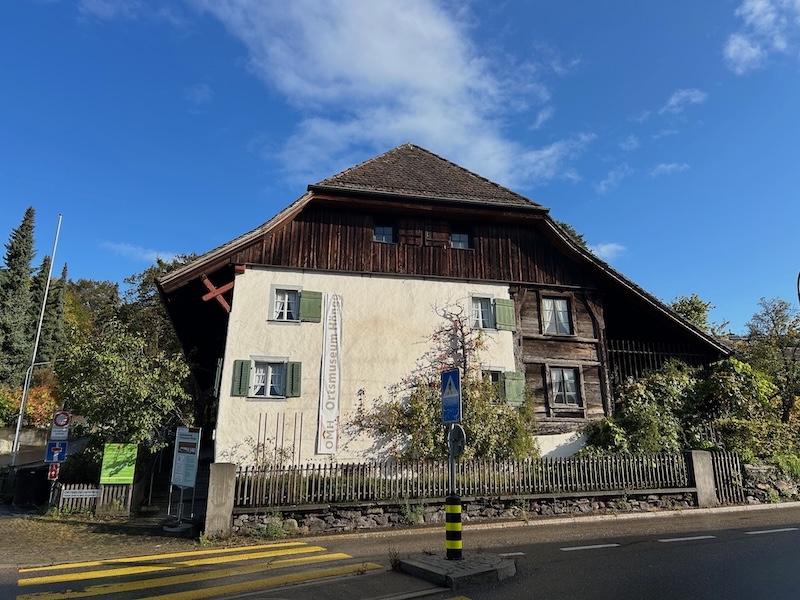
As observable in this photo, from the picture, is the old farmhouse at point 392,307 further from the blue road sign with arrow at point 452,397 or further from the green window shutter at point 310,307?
the blue road sign with arrow at point 452,397

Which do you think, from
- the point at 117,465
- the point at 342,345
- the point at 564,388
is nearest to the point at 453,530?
the point at 342,345

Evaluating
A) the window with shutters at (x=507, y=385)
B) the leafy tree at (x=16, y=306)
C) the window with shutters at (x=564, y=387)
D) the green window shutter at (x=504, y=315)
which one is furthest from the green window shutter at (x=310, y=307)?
the leafy tree at (x=16, y=306)

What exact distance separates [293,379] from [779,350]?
2120 centimetres

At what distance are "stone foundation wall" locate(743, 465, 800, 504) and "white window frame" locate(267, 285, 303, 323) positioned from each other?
48.2 ft

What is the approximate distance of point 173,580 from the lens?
7.20m

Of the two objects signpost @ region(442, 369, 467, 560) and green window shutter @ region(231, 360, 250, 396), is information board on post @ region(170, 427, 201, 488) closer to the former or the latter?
green window shutter @ region(231, 360, 250, 396)

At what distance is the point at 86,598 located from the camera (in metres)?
6.27

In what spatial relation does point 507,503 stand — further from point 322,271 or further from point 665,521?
point 322,271

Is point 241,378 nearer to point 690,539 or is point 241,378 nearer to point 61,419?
point 61,419

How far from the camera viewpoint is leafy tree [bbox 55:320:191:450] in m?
15.4

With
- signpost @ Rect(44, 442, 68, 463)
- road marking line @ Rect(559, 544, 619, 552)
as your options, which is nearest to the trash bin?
signpost @ Rect(44, 442, 68, 463)

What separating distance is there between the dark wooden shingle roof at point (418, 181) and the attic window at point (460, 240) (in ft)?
4.71

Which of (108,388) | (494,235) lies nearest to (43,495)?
(108,388)

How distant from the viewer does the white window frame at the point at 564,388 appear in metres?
18.7
